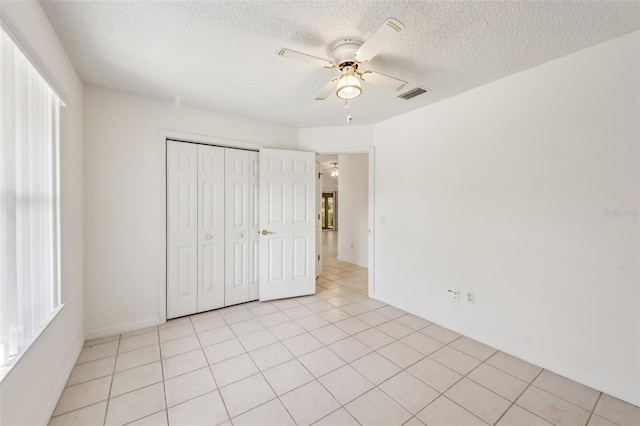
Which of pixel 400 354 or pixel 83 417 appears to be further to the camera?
pixel 400 354

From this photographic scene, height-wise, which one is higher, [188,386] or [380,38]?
[380,38]

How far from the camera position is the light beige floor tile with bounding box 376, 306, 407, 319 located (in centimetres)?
316

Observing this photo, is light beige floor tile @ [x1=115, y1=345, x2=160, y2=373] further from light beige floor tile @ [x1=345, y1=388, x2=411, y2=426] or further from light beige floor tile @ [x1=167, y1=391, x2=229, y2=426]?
light beige floor tile @ [x1=345, y1=388, x2=411, y2=426]

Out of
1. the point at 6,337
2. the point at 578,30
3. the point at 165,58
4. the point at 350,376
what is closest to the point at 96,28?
the point at 165,58

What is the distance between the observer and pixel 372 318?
3.07 meters

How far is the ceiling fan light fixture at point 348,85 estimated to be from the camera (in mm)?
1812

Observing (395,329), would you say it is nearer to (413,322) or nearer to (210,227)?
(413,322)

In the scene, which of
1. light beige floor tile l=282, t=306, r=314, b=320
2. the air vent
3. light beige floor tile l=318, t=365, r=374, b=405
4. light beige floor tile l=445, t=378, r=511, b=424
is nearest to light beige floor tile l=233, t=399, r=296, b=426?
light beige floor tile l=318, t=365, r=374, b=405

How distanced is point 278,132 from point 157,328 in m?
2.81

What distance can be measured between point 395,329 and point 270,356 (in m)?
1.35

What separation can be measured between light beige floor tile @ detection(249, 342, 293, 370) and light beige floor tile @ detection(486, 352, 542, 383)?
1740 mm

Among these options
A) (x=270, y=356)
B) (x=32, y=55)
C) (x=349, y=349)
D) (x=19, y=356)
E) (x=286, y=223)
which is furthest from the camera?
(x=286, y=223)

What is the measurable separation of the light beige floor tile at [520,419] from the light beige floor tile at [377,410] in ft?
1.94

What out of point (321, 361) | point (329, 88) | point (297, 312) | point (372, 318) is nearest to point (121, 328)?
point (297, 312)
